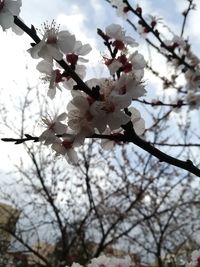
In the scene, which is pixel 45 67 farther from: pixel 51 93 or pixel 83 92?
pixel 83 92

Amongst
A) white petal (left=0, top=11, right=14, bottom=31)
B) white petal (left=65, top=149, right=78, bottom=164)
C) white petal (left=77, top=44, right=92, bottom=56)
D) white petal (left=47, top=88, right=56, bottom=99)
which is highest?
white petal (left=77, top=44, right=92, bottom=56)

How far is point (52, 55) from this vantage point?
1527mm

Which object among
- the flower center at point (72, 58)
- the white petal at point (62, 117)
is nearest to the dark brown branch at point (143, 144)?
the white petal at point (62, 117)

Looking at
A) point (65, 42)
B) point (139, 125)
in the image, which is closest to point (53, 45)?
point (65, 42)

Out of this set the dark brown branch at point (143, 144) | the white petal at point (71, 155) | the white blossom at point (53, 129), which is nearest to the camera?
the dark brown branch at point (143, 144)

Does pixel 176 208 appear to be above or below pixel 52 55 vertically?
above

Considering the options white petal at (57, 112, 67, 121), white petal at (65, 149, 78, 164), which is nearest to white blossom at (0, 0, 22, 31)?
white petal at (57, 112, 67, 121)

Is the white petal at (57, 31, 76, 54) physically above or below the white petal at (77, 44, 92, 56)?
below

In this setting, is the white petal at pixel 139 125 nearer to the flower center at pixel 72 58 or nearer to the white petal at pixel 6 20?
the flower center at pixel 72 58

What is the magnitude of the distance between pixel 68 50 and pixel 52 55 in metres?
0.11

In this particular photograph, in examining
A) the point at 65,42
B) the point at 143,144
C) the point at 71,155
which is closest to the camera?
the point at 143,144

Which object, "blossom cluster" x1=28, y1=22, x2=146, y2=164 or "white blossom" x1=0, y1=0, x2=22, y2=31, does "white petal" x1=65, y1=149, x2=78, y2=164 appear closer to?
"blossom cluster" x1=28, y1=22, x2=146, y2=164

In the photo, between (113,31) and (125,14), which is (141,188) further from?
(113,31)

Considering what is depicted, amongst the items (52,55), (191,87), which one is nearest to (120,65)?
(52,55)
